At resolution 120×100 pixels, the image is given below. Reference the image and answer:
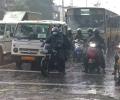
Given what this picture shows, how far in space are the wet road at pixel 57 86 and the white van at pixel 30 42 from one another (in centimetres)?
103

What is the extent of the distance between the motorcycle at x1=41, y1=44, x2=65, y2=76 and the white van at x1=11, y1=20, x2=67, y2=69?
1.27 meters

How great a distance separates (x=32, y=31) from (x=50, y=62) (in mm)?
2375

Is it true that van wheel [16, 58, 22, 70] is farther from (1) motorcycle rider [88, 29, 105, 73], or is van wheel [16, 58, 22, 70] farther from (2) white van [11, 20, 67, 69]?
(1) motorcycle rider [88, 29, 105, 73]

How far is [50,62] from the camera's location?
15609mm

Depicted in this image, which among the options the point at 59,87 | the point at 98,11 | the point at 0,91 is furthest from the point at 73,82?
the point at 98,11

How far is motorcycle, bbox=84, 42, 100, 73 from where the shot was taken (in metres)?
16.5

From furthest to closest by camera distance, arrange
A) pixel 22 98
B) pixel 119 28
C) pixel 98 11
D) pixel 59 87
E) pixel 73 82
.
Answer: pixel 119 28, pixel 98 11, pixel 73 82, pixel 59 87, pixel 22 98

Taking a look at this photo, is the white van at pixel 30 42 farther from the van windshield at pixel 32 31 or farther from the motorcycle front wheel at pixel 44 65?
the motorcycle front wheel at pixel 44 65

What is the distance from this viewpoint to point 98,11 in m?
26.3

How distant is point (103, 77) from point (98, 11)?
1149cm

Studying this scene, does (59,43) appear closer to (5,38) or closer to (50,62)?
(50,62)

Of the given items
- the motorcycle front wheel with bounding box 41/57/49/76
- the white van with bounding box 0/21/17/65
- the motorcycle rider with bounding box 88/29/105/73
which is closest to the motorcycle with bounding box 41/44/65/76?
the motorcycle front wheel with bounding box 41/57/49/76

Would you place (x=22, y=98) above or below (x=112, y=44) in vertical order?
above

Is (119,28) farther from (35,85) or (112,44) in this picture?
(35,85)
